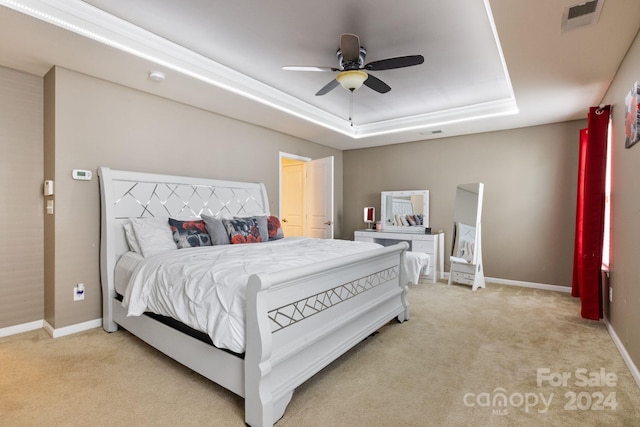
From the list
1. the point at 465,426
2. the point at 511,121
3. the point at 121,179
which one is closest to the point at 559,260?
the point at 511,121

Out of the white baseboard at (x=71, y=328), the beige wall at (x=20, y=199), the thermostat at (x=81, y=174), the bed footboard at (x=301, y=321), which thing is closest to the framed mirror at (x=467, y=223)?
the bed footboard at (x=301, y=321)

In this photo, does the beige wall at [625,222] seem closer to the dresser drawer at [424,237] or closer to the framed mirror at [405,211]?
the dresser drawer at [424,237]

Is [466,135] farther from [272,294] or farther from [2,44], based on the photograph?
[2,44]

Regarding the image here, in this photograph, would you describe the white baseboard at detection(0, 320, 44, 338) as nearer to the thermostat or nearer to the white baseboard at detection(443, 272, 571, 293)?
the thermostat

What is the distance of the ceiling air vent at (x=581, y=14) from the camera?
2002 mm

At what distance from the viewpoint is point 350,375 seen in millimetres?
2273

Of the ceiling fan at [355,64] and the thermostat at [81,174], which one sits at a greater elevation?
the ceiling fan at [355,64]

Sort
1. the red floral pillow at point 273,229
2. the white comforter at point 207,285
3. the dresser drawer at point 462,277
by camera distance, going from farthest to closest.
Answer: the dresser drawer at point 462,277 → the red floral pillow at point 273,229 → the white comforter at point 207,285

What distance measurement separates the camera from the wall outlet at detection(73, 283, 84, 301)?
3021mm

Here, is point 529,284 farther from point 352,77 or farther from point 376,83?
point 352,77

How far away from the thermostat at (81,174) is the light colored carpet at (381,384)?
1.46m

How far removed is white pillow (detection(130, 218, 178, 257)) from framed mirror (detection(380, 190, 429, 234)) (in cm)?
400

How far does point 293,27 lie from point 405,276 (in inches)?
102

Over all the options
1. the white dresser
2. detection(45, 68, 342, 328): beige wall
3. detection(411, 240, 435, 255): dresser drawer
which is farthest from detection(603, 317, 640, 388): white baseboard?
detection(45, 68, 342, 328): beige wall
